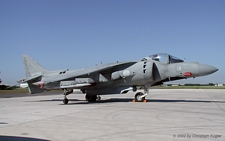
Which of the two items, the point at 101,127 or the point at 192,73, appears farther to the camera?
the point at 192,73

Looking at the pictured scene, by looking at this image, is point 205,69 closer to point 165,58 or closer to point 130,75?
point 165,58

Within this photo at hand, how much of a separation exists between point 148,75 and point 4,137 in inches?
390

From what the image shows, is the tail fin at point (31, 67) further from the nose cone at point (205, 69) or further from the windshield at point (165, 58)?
the nose cone at point (205, 69)

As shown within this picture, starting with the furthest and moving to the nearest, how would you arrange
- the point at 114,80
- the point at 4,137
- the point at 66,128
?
the point at 114,80, the point at 66,128, the point at 4,137

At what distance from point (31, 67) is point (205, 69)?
1423 centimetres

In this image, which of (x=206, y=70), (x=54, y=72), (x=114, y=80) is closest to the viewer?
(x=206, y=70)

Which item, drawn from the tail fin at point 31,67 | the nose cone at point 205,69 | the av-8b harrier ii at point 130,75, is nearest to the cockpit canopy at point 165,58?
the av-8b harrier ii at point 130,75

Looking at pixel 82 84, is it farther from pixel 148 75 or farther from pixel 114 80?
pixel 148 75

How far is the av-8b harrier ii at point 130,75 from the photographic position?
13.2 m

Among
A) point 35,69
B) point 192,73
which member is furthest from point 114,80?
point 35,69

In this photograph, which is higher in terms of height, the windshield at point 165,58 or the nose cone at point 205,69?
the windshield at point 165,58

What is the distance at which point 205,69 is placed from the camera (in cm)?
1253

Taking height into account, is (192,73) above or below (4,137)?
above

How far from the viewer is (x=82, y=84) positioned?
1508 centimetres
